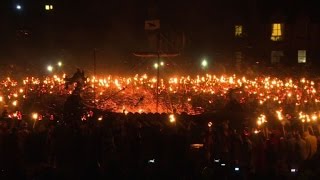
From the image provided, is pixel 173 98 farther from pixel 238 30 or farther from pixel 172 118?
pixel 238 30

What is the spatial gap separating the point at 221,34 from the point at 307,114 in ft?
77.5

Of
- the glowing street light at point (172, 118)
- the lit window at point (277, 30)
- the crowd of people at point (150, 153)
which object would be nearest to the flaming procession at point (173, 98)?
the glowing street light at point (172, 118)

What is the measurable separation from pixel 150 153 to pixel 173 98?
831 centimetres

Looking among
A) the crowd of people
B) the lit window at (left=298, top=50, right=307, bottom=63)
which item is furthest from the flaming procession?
the lit window at (left=298, top=50, right=307, bottom=63)

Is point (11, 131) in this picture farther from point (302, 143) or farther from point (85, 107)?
point (302, 143)

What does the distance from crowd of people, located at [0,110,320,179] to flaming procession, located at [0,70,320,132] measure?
347 centimetres

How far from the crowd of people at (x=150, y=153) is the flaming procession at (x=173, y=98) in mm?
3466

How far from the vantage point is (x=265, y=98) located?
74.1ft

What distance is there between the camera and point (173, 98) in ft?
75.6

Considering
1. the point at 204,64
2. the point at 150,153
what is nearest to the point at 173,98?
the point at 150,153

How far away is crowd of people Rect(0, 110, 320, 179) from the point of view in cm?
1412

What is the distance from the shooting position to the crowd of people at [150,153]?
14.1 m

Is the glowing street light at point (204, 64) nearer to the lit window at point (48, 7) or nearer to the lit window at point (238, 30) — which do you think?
the lit window at point (238, 30)

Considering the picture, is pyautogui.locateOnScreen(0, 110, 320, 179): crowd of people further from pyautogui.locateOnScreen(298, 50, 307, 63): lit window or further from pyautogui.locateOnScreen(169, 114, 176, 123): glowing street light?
pyautogui.locateOnScreen(298, 50, 307, 63): lit window
